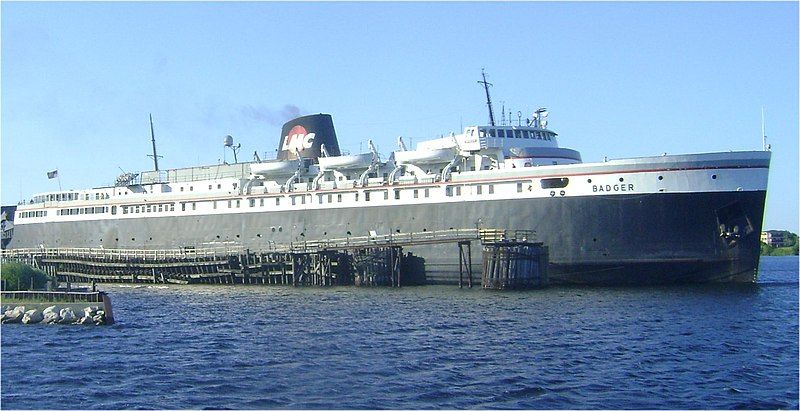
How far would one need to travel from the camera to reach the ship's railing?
45.2m

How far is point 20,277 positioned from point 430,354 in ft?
70.1

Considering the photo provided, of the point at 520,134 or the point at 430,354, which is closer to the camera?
the point at 430,354

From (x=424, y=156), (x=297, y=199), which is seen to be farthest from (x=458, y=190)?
(x=297, y=199)

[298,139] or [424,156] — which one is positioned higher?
[298,139]

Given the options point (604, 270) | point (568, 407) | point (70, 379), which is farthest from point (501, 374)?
point (604, 270)

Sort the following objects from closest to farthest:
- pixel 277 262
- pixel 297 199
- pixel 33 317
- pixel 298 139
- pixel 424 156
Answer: pixel 33 317 < pixel 424 156 < pixel 277 262 < pixel 297 199 < pixel 298 139

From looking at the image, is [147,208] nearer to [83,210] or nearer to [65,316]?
[83,210]

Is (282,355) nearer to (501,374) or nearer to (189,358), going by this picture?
(189,358)

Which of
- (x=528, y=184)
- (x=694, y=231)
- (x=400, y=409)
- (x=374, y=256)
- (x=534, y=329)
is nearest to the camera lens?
(x=400, y=409)

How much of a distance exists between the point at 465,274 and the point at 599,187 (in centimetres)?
870

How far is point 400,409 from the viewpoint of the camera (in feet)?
62.6

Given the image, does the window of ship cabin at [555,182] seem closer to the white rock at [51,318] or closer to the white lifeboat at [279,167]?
the white lifeboat at [279,167]

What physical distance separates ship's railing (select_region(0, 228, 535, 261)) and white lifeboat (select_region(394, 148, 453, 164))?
173 inches

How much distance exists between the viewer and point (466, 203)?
4734cm
